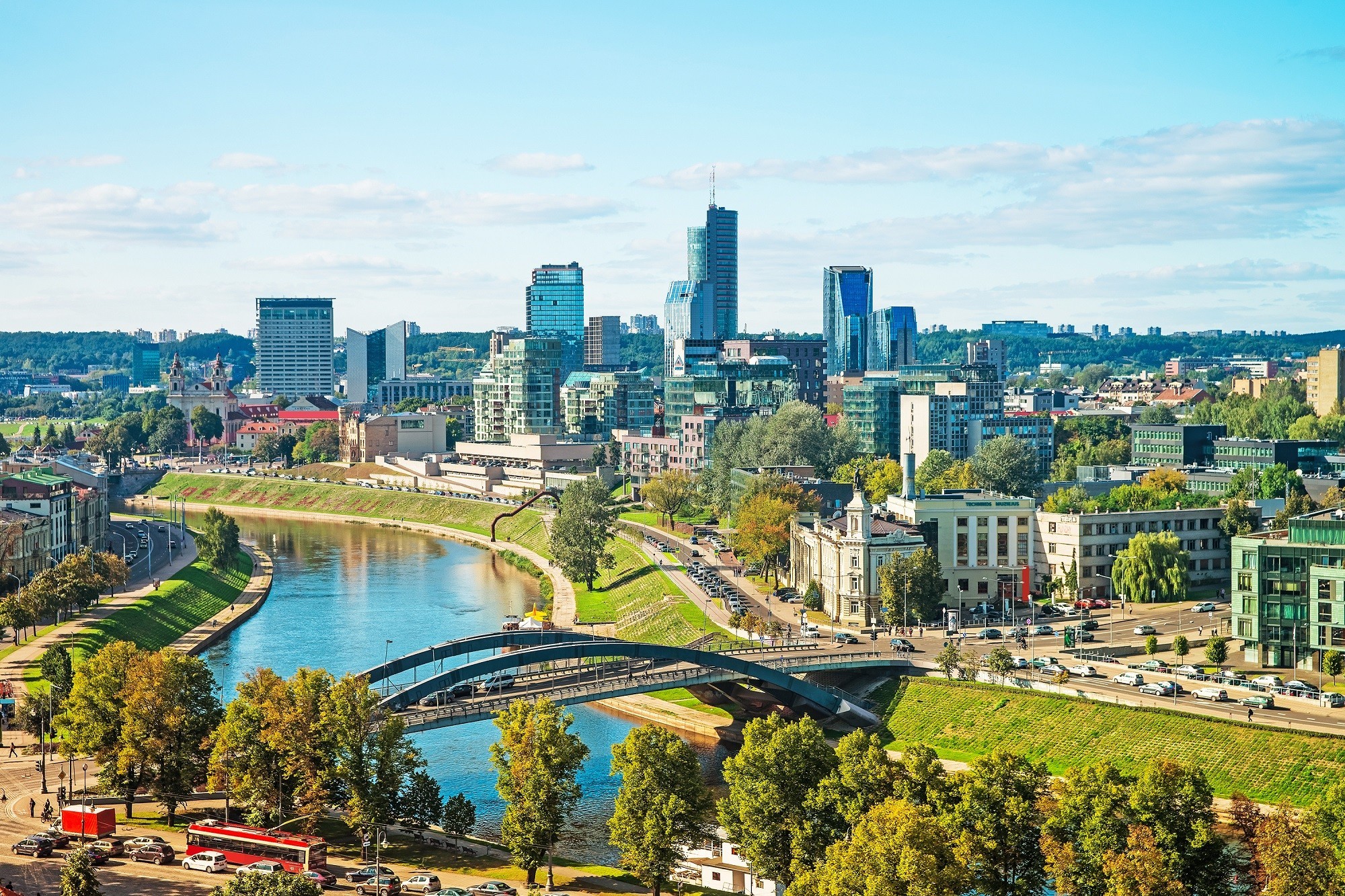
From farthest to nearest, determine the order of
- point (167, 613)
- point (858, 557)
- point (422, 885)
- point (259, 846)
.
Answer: point (167, 613), point (858, 557), point (259, 846), point (422, 885)

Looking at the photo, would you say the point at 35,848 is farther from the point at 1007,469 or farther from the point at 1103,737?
the point at 1007,469

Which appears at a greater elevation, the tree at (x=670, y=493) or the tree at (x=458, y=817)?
the tree at (x=670, y=493)

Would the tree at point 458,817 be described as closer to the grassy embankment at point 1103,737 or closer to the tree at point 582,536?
the grassy embankment at point 1103,737

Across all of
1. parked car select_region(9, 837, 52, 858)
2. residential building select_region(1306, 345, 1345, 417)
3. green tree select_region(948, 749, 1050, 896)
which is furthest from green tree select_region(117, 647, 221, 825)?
residential building select_region(1306, 345, 1345, 417)

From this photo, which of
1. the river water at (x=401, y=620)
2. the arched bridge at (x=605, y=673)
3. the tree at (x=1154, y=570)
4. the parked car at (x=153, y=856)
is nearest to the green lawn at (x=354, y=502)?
the river water at (x=401, y=620)

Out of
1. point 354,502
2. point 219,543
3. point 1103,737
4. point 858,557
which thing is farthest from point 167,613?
point 354,502

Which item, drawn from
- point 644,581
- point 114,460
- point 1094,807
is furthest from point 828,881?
point 114,460
